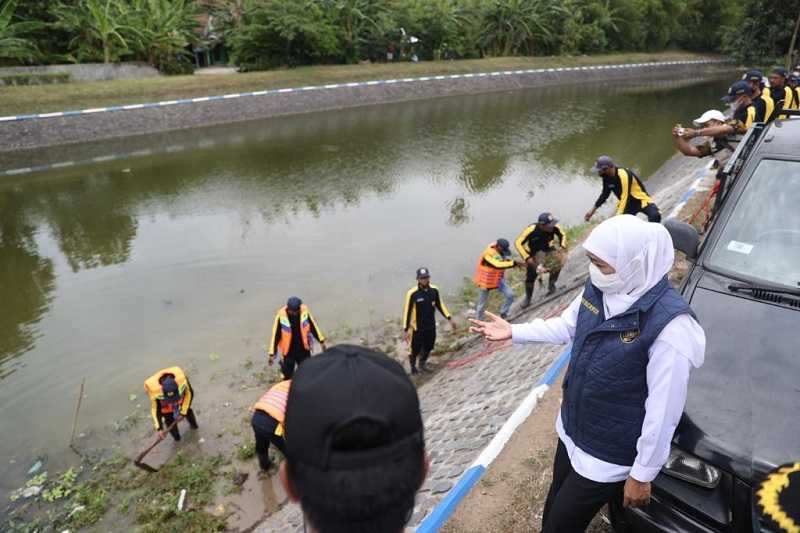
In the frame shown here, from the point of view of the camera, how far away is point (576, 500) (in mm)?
2627

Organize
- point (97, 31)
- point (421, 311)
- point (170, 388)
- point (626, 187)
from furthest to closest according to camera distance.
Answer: point (97, 31) → point (626, 187) → point (421, 311) → point (170, 388)

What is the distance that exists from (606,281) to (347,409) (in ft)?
5.66

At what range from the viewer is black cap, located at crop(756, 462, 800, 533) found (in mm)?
2221

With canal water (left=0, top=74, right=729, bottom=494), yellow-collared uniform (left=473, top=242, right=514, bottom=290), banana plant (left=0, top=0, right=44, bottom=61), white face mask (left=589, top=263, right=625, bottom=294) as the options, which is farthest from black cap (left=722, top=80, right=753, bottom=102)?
banana plant (left=0, top=0, right=44, bottom=61)

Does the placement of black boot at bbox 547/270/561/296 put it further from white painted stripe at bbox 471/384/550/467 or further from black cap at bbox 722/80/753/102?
white painted stripe at bbox 471/384/550/467

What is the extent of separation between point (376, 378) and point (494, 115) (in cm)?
3173

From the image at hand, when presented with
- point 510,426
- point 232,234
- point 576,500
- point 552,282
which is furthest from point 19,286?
point 576,500

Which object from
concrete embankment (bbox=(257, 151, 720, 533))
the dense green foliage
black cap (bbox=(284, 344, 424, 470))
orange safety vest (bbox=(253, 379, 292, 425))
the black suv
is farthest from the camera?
the dense green foliage

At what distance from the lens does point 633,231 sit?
2316 millimetres

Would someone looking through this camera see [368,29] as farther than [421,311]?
Yes

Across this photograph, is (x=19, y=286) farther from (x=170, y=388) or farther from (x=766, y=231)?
(x=766, y=231)

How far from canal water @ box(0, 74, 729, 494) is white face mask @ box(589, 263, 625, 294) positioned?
7.12 meters

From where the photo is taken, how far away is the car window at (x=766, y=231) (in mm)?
3484

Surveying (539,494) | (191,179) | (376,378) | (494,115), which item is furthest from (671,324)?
(494,115)
